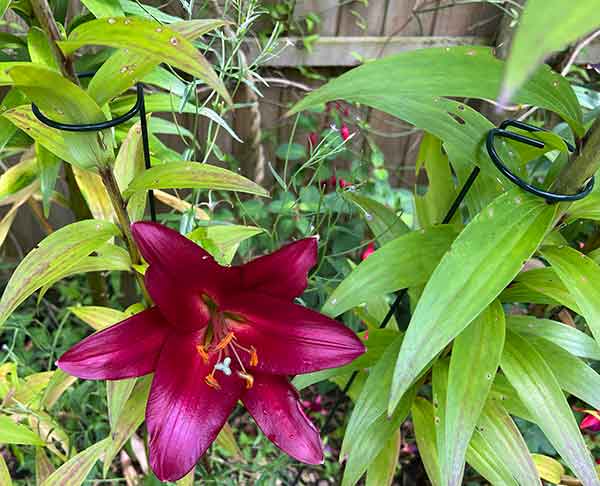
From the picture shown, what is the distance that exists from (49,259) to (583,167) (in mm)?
509

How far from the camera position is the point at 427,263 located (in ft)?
1.97

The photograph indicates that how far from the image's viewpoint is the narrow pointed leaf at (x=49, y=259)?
0.50 m

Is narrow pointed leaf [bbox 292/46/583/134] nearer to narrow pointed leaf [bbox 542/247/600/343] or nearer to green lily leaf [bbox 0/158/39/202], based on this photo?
narrow pointed leaf [bbox 542/247/600/343]

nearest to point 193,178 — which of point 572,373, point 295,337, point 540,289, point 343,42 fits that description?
point 295,337

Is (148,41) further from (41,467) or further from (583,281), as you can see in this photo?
(41,467)

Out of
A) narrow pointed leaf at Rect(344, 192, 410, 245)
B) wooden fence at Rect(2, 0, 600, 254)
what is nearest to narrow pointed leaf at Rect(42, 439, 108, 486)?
narrow pointed leaf at Rect(344, 192, 410, 245)

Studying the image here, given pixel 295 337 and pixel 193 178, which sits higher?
pixel 193 178

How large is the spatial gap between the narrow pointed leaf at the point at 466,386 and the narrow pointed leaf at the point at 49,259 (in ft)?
1.28

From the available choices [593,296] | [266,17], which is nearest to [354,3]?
[266,17]

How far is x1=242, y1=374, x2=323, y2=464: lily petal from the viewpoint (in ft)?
1.82

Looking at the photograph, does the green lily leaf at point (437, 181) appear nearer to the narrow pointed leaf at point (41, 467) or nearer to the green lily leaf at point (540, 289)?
the green lily leaf at point (540, 289)

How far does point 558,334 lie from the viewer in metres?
0.71

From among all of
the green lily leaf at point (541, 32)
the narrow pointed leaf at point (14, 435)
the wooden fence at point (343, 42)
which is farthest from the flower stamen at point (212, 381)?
the wooden fence at point (343, 42)

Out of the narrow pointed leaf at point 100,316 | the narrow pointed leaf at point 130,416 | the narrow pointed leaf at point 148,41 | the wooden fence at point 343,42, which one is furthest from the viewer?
the wooden fence at point 343,42
